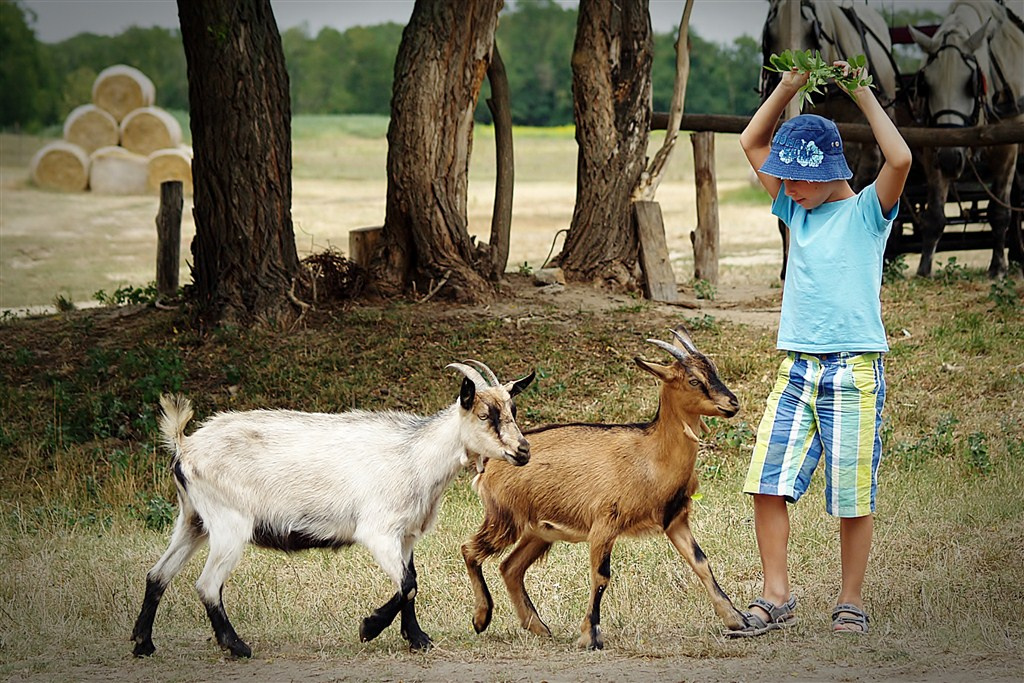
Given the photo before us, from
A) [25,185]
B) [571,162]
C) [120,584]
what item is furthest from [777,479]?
[571,162]

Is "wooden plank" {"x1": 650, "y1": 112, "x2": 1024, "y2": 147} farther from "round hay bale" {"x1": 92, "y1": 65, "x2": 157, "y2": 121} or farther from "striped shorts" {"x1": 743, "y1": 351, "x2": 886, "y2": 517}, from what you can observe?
"round hay bale" {"x1": 92, "y1": 65, "x2": 157, "y2": 121}

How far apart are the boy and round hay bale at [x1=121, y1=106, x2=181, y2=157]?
30002 mm

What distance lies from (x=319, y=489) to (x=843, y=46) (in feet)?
36.4

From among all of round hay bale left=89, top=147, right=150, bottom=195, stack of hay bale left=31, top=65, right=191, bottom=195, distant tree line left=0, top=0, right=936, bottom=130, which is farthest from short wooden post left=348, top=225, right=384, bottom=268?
distant tree line left=0, top=0, right=936, bottom=130

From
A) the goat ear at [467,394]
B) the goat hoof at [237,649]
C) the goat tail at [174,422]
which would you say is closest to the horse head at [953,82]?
the goat ear at [467,394]

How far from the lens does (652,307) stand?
12641 mm

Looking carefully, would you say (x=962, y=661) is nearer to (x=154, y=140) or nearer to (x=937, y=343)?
(x=937, y=343)

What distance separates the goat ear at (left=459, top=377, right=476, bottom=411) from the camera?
203 inches

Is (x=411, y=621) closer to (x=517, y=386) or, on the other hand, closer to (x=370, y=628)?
(x=370, y=628)

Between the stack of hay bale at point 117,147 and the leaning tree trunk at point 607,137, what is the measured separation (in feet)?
66.6

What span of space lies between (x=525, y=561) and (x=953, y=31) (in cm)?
1108

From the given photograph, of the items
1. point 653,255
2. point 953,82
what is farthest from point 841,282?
point 953,82

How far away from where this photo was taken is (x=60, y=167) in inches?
1232

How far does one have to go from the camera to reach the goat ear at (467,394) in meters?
5.16
